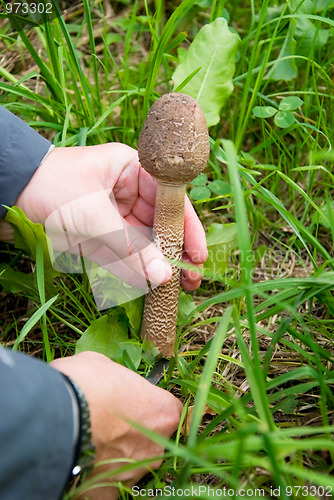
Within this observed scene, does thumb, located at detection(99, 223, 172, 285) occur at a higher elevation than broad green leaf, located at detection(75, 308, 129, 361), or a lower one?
higher

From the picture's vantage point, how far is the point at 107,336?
1761mm

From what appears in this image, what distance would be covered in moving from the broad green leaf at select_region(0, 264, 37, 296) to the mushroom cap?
0.74m

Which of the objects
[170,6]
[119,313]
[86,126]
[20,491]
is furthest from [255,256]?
[170,6]

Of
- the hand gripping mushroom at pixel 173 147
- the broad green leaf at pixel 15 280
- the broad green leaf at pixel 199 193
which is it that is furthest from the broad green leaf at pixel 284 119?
the broad green leaf at pixel 15 280

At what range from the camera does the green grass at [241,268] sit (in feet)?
3.88

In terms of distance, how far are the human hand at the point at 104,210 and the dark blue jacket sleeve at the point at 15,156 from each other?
0.03 m

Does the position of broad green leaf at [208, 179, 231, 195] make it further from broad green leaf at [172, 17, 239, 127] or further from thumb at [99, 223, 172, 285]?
thumb at [99, 223, 172, 285]

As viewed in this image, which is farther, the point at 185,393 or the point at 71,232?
the point at 71,232

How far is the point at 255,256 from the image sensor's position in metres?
2.14

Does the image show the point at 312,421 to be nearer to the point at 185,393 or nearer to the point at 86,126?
the point at 185,393

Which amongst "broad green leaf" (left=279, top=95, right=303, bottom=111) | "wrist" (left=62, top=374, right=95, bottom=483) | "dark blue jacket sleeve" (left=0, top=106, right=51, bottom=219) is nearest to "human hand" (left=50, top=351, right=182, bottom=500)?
"wrist" (left=62, top=374, right=95, bottom=483)

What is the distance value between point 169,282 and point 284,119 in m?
0.92

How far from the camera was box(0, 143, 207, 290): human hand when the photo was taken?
1.67 m

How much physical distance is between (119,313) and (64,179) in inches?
21.5
